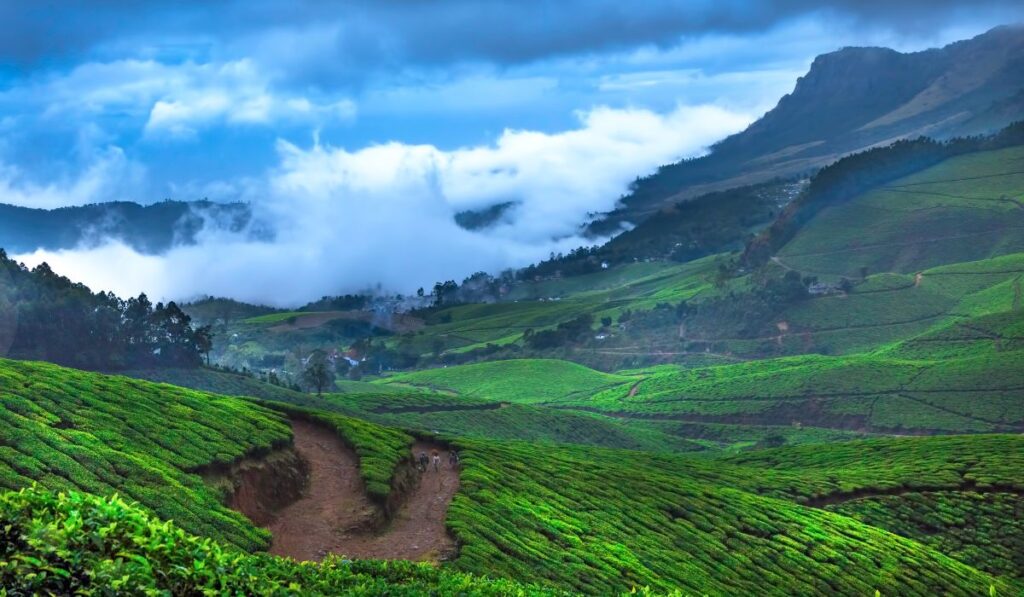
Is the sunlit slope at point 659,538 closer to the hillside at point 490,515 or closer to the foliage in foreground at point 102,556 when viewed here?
the hillside at point 490,515

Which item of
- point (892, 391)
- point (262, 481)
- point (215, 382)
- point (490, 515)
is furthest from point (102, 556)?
point (892, 391)

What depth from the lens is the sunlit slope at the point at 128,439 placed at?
36750 millimetres

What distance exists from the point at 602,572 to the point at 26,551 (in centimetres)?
3017

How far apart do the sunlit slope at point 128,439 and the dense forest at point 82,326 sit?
76.1 m

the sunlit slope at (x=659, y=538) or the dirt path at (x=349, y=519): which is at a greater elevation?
the dirt path at (x=349, y=519)

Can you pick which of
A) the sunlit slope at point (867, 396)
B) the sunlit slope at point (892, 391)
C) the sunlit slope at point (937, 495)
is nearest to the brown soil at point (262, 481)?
the sunlit slope at point (937, 495)

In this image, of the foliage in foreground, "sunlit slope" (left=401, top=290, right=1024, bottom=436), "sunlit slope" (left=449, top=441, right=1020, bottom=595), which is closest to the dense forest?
"sunlit slope" (left=449, top=441, right=1020, bottom=595)

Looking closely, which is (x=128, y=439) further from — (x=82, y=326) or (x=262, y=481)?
(x=82, y=326)

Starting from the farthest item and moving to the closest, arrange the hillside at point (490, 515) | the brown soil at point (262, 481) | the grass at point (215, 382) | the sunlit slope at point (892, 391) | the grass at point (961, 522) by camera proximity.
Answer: the sunlit slope at point (892, 391) < the grass at point (215, 382) < the grass at point (961, 522) < the brown soil at point (262, 481) < the hillside at point (490, 515)

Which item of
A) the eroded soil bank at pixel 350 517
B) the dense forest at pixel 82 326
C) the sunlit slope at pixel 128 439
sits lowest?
the eroded soil bank at pixel 350 517

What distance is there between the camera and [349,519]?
147ft

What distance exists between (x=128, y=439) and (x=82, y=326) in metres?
90.0

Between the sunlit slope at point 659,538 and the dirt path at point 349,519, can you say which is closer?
the dirt path at point 349,519

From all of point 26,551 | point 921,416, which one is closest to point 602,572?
point 26,551
